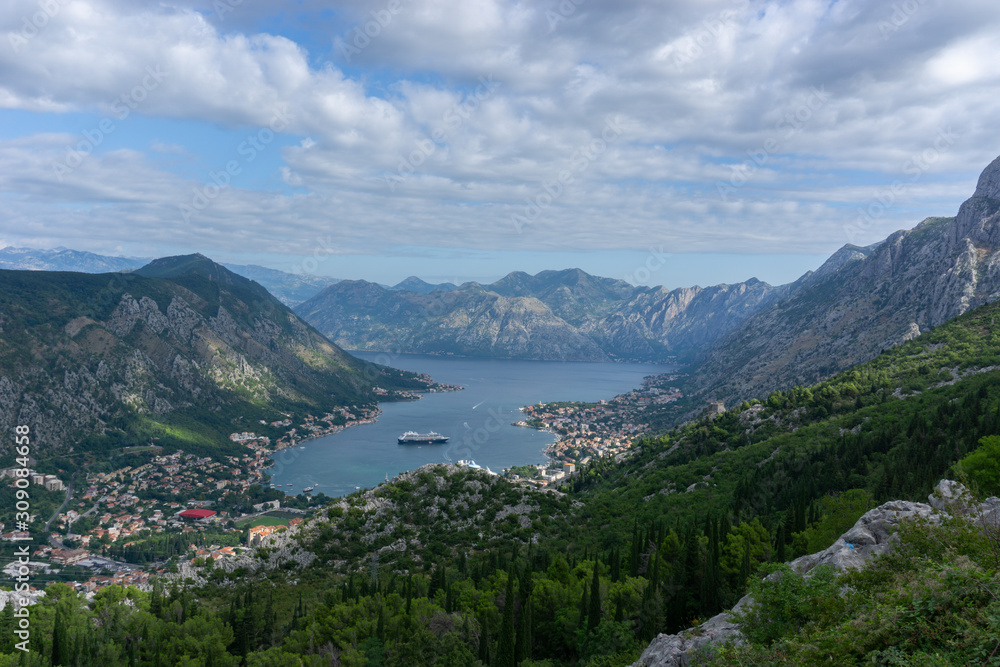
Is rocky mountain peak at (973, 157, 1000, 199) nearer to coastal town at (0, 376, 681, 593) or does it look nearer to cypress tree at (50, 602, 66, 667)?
coastal town at (0, 376, 681, 593)

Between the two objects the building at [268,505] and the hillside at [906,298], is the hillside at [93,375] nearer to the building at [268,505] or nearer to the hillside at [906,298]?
the building at [268,505]

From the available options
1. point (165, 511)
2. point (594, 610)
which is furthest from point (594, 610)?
point (165, 511)

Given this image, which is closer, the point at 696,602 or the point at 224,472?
the point at 696,602

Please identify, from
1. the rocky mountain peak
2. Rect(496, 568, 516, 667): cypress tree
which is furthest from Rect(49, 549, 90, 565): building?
the rocky mountain peak

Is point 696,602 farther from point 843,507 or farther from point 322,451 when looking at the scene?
point 322,451

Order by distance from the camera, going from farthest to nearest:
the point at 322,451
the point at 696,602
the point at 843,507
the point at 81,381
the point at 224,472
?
the point at 322,451 → the point at 81,381 → the point at 224,472 → the point at 843,507 → the point at 696,602

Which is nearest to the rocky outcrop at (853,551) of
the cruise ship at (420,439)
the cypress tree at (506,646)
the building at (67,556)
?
the cypress tree at (506,646)

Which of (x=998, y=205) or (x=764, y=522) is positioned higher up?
(x=998, y=205)

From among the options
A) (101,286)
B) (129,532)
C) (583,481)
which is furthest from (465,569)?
(101,286)
